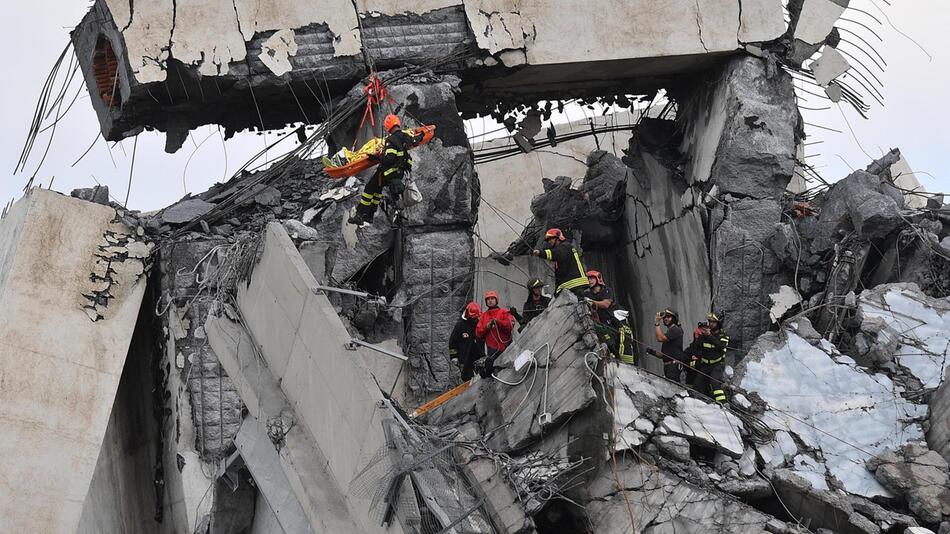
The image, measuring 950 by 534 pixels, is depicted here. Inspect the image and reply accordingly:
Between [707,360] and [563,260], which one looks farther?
[563,260]

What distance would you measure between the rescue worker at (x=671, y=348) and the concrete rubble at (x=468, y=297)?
0.57 metres

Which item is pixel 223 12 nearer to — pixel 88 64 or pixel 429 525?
pixel 88 64

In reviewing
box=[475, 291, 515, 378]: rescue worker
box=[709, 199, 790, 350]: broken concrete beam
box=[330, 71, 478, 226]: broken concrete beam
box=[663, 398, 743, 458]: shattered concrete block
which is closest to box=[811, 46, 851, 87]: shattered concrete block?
box=[709, 199, 790, 350]: broken concrete beam

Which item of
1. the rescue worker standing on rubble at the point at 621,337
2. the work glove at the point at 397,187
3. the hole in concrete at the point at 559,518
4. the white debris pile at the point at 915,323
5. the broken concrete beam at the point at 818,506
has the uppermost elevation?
the work glove at the point at 397,187

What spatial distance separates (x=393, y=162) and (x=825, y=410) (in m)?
3.66

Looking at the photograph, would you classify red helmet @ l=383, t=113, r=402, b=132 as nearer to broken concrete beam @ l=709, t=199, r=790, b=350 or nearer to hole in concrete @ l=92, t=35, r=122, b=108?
hole in concrete @ l=92, t=35, r=122, b=108

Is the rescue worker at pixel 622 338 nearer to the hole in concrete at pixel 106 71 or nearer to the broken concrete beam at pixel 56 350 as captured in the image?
the broken concrete beam at pixel 56 350

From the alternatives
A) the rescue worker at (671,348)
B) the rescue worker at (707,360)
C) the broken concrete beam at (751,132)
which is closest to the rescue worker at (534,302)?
the rescue worker at (671,348)

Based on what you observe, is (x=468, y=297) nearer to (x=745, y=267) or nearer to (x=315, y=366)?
(x=745, y=267)

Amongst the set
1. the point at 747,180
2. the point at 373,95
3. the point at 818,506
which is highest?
the point at 373,95

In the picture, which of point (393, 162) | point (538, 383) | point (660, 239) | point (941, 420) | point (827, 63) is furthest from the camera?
point (660, 239)

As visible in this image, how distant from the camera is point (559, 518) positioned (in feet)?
28.0

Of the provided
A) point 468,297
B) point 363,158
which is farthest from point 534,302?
point 363,158

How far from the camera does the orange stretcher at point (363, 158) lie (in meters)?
11.0
